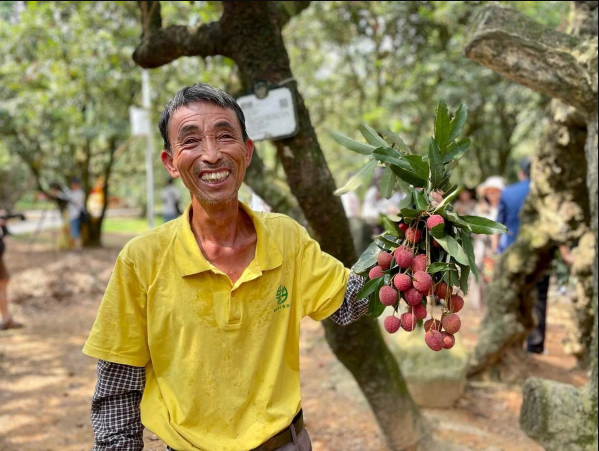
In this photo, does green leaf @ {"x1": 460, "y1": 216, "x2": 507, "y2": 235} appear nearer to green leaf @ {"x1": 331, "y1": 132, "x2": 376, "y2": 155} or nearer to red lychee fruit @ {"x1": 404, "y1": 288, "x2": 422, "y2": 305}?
red lychee fruit @ {"x1": 404, "y1": 288, "x2": 422, "y2": 305}

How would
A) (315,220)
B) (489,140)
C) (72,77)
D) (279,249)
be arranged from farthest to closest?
(489,140)
(72,77)
(315,220)
(279,249)

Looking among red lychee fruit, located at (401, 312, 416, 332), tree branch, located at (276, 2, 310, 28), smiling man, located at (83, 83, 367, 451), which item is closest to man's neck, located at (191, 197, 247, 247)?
smiling man, located at (83, 83, 367, 451)

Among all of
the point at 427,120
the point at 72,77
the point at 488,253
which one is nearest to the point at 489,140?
the point at 427,120

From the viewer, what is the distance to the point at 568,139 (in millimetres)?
5328

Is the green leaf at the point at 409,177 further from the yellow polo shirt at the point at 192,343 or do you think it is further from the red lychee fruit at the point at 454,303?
the yellow polo shirt at the point at 192,343

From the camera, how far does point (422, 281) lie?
1.94 meters

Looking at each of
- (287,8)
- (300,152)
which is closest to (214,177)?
(300,152)

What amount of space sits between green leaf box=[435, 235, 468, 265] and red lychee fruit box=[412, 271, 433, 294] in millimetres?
104

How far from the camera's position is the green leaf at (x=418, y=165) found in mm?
2146

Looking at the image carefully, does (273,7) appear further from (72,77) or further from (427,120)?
(427,120)

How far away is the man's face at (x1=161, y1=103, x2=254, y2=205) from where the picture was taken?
198cm

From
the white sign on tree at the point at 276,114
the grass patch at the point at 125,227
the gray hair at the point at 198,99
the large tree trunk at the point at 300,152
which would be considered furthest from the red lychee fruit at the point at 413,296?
the grass patch at the point at 125,227

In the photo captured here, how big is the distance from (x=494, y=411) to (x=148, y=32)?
412 centimetres

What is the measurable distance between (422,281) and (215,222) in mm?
706
